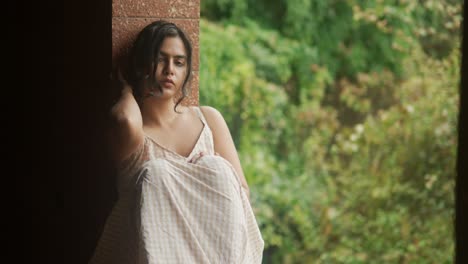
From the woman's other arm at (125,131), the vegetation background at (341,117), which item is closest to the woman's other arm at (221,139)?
the woman's other arm at (125,131)

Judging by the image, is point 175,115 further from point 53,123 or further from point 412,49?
point 412,49

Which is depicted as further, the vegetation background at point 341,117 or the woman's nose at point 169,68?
the vegetation background at point 341,117

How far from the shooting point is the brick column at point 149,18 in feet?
7.52

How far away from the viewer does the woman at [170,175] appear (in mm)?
1964

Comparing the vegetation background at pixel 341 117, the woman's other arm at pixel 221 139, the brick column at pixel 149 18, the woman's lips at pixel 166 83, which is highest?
the brick column at pixel 149 18

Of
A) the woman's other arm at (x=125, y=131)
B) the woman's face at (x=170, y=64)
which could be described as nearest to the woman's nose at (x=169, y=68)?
the woman's face at (x=170, y=64)

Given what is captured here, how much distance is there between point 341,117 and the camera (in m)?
6.16

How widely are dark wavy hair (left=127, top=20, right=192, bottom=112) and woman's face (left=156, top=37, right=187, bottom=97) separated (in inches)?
0.5

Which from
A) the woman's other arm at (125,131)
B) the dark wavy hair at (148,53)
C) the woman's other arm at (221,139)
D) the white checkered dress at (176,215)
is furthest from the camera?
the woman's other arm at (221,139)

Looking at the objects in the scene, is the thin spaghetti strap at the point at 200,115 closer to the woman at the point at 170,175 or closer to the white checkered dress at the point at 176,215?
the woman at the point at 170,175

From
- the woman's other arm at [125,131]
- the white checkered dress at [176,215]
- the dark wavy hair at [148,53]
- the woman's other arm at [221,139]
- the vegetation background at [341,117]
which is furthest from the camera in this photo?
the vegetation background at [341,117]

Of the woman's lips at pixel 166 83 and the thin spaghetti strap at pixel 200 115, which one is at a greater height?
the woman's lips at pixel 166 83

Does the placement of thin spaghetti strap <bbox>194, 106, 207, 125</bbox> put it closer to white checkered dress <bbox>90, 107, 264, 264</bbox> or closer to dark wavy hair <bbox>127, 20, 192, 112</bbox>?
dark wavy hair <bbox>127, 20, 192, 112</bbox>

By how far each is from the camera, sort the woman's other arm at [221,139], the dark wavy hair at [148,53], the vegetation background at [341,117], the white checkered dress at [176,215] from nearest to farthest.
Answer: the white checkered dress at [176,215] → the dark wavy hair at [148,53] → the woman's other arm at [221,139] → the vegetation background at [341,117]
